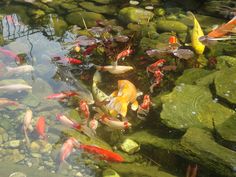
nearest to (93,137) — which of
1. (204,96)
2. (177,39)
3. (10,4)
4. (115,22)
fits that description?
(204,96)

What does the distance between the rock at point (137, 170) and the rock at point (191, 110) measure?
0.50 m

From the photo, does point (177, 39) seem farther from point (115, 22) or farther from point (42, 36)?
point (42, 36)

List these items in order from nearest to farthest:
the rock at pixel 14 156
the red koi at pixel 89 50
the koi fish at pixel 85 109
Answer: the rock at pixel 14 156, the koi fish at pixel 85 109, the red koi at pixel 89 50

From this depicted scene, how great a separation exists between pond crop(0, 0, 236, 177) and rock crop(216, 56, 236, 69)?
0.04 ft

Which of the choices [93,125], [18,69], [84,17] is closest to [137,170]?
[93,125]

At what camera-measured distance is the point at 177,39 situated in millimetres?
5430

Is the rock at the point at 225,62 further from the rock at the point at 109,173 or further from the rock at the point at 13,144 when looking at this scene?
the rock at the point at 13,144

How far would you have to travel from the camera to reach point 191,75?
4.50 m

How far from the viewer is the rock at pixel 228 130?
3459 millimetres

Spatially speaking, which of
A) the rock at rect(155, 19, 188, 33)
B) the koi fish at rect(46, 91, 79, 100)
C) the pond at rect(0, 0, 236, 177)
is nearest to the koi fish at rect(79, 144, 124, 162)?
the pond at rect(0, 0, 236, 177)

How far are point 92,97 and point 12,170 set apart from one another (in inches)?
51.0

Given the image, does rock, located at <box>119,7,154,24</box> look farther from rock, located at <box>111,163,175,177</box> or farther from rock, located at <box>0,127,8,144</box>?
rock, located at <box>111,163,175,177</box>

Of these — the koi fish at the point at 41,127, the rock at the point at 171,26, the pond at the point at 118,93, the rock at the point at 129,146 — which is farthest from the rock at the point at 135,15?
the rock at the point at 129,146

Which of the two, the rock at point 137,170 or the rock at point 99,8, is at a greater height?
the rock at point 99,8
